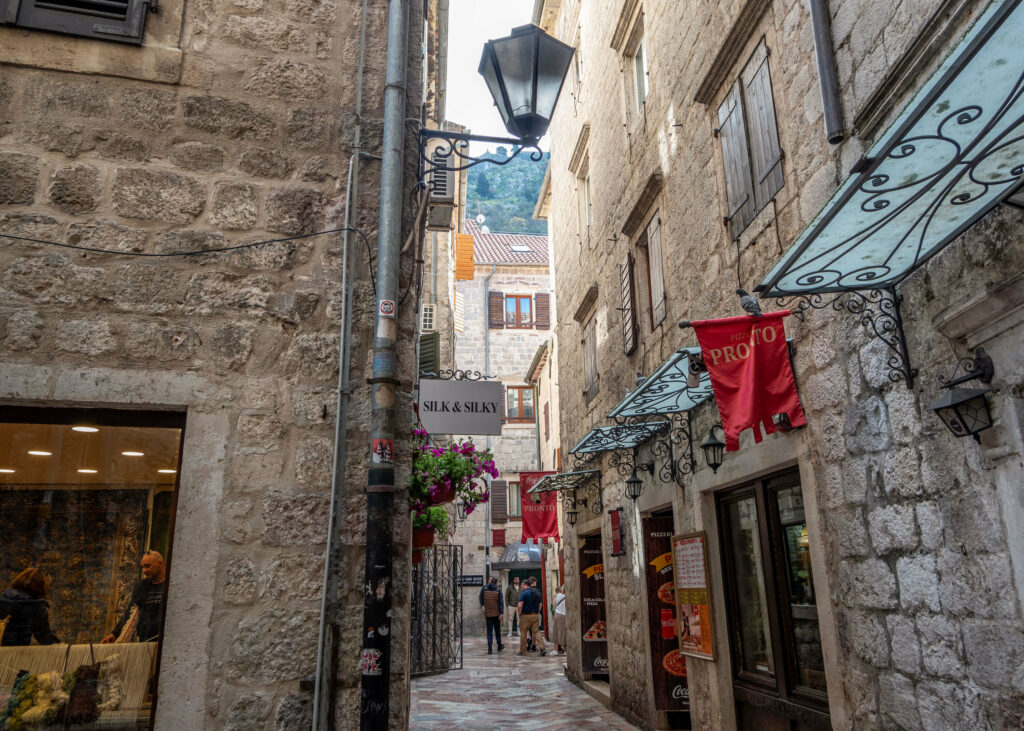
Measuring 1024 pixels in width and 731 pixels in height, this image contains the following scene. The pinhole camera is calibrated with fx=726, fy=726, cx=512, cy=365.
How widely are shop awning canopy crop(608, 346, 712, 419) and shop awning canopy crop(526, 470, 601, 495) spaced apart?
14.3ft

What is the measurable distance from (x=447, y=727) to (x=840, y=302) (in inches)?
254

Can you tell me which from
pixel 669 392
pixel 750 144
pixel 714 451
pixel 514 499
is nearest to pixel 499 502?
pixel 514 499

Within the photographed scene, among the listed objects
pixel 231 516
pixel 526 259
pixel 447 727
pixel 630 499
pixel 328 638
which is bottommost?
pixel 447 727

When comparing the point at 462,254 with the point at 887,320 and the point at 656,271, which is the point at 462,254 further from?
the point at 887,320

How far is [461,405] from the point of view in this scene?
3.99 m

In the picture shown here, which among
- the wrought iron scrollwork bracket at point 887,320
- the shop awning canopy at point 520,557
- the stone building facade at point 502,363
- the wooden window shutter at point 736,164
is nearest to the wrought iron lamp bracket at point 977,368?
the wrought iron scrollwork bracket at point 887,320

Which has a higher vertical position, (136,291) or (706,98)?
(706,98)

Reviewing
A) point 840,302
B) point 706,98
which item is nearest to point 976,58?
point 840,302

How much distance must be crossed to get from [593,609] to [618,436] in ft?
15.7

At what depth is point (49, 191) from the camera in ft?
11.8

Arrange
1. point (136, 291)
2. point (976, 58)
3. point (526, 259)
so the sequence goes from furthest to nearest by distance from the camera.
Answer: point (526, 259) → point (136, 291) → point (976, 58)

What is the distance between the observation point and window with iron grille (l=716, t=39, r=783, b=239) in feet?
17.7

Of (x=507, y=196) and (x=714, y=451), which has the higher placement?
(x=507, y=196)

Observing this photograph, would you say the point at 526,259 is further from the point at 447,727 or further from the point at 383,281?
the point at 383,281
